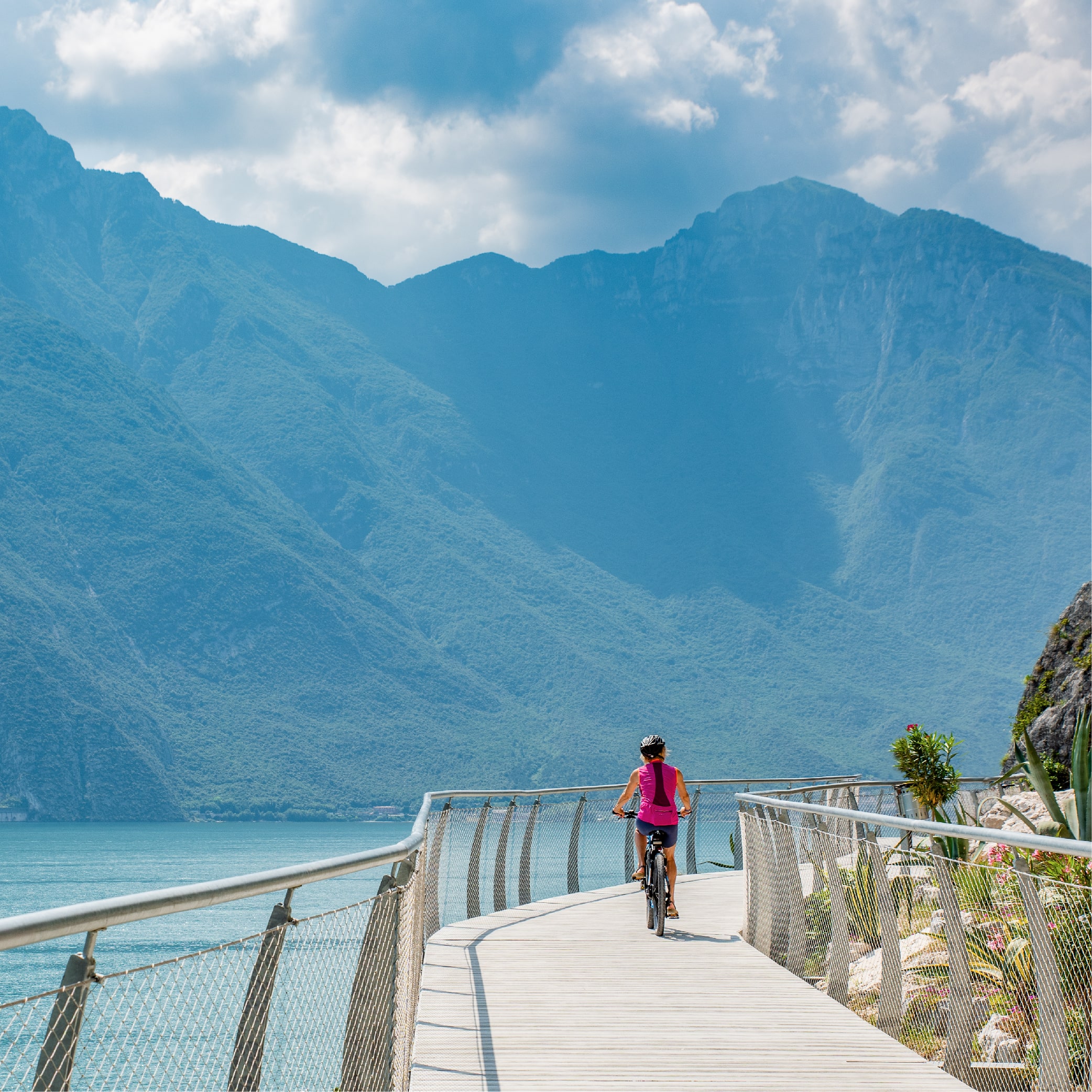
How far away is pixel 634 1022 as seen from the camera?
6609mm

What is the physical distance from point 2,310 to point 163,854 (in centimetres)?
10884

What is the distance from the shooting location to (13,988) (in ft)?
157

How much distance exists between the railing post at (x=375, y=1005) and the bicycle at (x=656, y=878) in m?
5.35

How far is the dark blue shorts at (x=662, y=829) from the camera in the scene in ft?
32.1

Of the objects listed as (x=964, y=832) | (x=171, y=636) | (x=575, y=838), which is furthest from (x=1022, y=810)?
(x=171, y=636)

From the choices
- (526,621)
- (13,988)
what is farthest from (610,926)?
→ (526,621)

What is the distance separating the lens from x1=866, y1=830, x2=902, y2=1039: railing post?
5945 mm

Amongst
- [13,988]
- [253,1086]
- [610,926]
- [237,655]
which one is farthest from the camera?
[237,655]

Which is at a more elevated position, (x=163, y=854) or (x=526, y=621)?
(x=526, y=621)

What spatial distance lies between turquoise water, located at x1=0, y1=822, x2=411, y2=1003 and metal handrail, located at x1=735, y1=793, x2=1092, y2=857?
2521cm

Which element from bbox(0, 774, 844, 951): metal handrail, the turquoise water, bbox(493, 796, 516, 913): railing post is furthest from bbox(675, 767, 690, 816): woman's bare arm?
the turquoise water

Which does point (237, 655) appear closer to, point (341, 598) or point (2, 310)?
point (341, 598)

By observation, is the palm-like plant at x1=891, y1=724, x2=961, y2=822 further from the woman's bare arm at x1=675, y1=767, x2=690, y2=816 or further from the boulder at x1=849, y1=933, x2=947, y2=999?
the boulder at x1=849, y1=933, x2=947, y2=999

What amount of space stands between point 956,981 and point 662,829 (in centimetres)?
461
